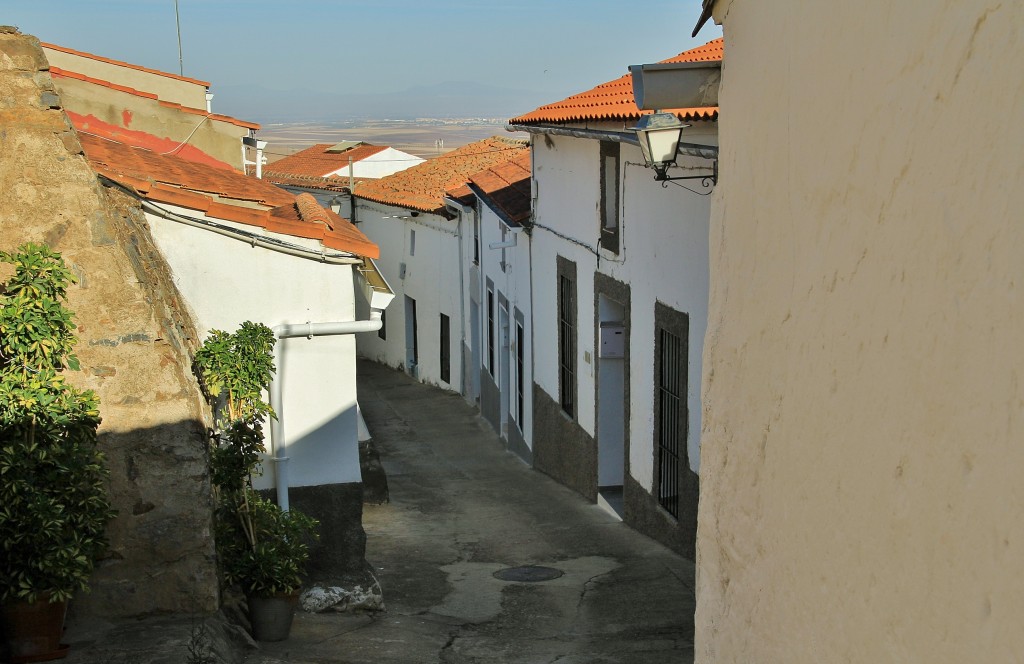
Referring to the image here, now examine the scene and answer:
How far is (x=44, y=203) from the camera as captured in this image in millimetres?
6656

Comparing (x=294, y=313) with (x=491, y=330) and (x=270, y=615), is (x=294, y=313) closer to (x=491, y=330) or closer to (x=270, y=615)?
(x=270, y=615)

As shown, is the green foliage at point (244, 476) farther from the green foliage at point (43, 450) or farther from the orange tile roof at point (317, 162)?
the orange tile roof at point (317, 162)

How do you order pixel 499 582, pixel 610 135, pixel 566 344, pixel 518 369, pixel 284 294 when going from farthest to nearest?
1. pixel 518 369
2. pixel 566 344
3. pixel 610 135
4. pixel 499 582
5. pixel 284 294

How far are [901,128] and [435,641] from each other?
6.85 meters

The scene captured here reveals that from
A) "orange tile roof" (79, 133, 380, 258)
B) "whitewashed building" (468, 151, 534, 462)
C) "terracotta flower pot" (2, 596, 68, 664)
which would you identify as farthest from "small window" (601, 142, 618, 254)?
"terracotta flower pot" (2, 596, 68, 664)

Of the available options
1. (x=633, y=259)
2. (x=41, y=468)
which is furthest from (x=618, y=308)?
(x=41, y=468)

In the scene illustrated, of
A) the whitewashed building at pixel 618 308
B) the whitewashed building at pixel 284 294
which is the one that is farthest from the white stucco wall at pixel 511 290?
the whitewashed building at pixel 284 294

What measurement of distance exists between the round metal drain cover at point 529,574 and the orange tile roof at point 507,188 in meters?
6.45

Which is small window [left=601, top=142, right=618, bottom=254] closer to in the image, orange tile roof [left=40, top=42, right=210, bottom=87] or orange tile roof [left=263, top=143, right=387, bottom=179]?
orange tile roof [left=40, top=42, right=210, bottom=87]

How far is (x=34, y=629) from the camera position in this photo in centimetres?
603

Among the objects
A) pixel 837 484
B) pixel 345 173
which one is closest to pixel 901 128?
pixel 837 484

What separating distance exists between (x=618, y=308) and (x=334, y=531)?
4618mm

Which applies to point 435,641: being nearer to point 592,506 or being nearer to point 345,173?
point 592,506

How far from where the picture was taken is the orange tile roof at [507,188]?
16797mm
